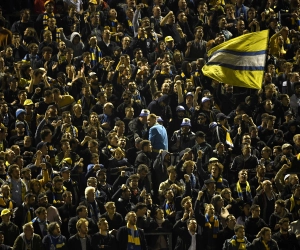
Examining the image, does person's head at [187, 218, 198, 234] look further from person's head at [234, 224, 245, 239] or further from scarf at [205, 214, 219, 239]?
person's head at [234, 224, 245, 239]

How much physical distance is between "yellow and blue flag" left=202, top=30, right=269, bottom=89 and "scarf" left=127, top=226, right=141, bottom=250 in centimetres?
492

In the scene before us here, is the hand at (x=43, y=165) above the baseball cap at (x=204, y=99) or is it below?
below

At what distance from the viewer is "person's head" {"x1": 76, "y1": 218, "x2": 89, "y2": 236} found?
21.8 m

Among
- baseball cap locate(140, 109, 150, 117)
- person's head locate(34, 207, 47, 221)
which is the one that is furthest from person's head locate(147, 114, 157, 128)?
person's head locate(34, 207, 47, 221)

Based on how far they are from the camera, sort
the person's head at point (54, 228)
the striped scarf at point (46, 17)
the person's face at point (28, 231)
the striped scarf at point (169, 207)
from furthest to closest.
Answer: the striped scarf at point (46, 17) → the striped scarf at point (169, 207) → the person's head at point (54, 228) → the person's face at point (28, 231)

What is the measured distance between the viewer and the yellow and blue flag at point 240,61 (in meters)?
26.1

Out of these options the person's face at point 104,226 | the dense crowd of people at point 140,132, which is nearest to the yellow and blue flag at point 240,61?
the dense crowd of people at point 140,132

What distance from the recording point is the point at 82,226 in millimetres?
21844

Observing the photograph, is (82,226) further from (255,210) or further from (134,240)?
(255,210)

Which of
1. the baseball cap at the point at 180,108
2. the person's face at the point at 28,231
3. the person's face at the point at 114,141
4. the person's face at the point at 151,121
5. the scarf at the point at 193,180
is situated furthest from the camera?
the baseball cap at the point at 180,108

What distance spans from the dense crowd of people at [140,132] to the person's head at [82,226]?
24 mm

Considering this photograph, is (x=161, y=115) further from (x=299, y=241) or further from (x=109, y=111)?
(x=299, y=241)

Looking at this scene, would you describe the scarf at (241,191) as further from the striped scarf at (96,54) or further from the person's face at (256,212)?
the striped scarf at (96,54)

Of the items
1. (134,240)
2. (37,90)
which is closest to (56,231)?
(134,240)
